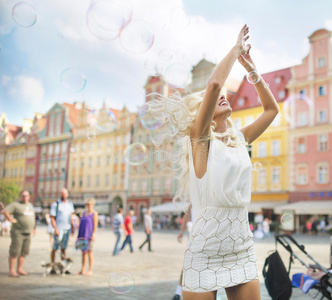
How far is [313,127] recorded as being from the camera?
→ 30531 mm

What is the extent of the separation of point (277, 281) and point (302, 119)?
2789 centimetres

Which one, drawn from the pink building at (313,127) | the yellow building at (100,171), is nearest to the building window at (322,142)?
the pink building at (313,127)

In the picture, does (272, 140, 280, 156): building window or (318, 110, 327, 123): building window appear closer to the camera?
(318, 110, 327, 123): building window

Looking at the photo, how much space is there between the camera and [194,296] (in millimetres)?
2047

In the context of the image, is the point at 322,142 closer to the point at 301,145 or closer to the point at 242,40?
the point at 301,145

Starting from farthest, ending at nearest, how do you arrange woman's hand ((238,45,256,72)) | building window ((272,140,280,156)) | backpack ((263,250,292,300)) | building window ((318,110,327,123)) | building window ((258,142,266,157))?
building window ((258,142,266,157))
building window ((272,140,280,156))
building window ((318,110,327,123))
backpack ((263,250,292,300))
woman's hand ((238,45,256,72))

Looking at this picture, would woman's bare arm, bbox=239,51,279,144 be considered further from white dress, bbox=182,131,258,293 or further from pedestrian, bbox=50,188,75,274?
pedestrian, bbox=50,188,75,274

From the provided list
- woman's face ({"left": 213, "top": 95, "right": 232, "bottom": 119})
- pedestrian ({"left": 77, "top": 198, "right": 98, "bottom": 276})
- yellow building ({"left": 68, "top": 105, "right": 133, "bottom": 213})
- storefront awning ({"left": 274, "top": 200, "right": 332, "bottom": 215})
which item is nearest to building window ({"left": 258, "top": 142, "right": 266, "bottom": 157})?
storefront awning ({"left": 274, "top": 200, "right": 332, "bottom": 215})

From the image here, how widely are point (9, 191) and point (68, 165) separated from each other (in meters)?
40.0

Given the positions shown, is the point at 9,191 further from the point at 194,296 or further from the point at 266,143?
the point at 266,143

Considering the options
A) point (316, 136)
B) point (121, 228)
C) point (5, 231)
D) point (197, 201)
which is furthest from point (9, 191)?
point (316, 136)

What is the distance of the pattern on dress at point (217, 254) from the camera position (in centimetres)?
207

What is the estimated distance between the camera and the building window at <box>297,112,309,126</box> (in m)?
29.7

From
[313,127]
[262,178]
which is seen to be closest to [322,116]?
[313,127]
